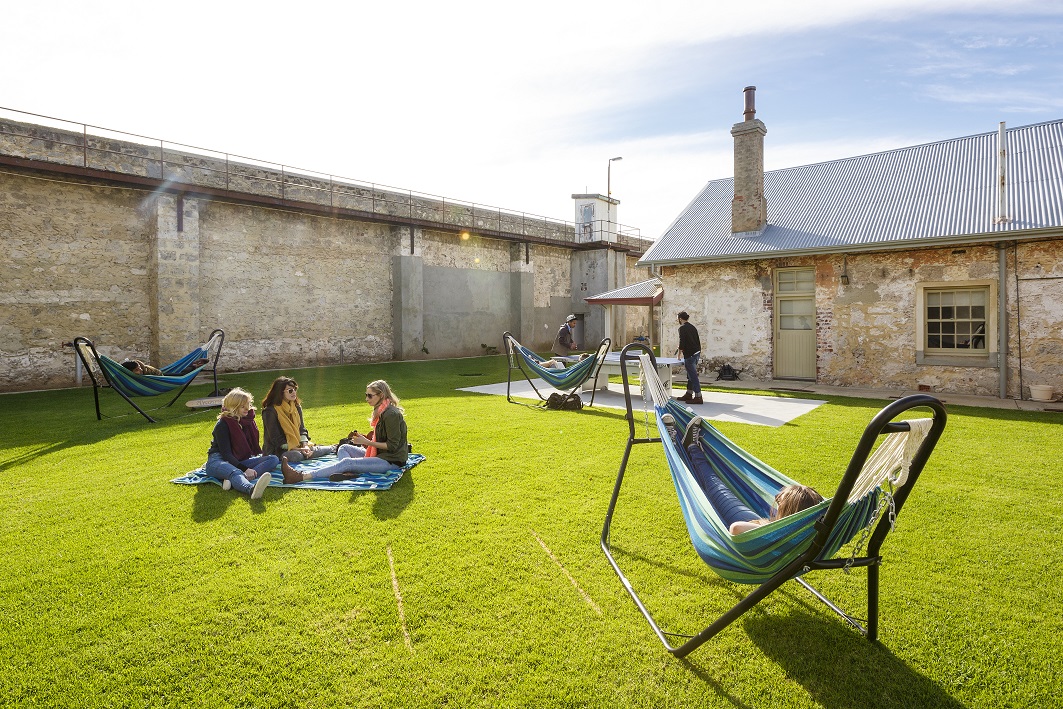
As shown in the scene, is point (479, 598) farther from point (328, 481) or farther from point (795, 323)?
point (795, 323)

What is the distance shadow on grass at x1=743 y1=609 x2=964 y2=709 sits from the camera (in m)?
2.08

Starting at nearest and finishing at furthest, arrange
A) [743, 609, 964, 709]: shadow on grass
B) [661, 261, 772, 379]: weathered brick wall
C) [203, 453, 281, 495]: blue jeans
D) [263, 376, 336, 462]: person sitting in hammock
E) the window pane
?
1. [743, 609, 964, 709]: shadow on grass
2. [203, 453, 281, 495]: blue jeans
3. [263, 376, 336, 462]: person sitting in hammock
4. the window pane
5. [661, 261, 772, 379]: weathered brick wall

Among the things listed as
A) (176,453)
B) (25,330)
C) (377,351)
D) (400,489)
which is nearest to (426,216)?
(377,351)

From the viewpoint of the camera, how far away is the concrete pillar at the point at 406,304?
17328 millimetres

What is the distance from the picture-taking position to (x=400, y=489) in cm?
453

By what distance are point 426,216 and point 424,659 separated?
57.6 ft

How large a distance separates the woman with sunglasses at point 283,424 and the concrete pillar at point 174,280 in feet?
30.4

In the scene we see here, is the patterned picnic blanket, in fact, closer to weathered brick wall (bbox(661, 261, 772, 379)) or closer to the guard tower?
weathered brick wall (bbox(661, 261, 772, 379))

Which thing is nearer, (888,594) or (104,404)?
(888,594)

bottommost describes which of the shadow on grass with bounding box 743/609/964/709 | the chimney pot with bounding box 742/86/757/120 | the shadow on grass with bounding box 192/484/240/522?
the shadow on grass with bounding box 743/609/964/709

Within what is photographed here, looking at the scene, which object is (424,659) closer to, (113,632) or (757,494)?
(113,632)

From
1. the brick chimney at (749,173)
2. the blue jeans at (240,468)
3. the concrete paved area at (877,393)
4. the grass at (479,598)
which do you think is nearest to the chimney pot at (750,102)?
the brick chimney at (749,173)

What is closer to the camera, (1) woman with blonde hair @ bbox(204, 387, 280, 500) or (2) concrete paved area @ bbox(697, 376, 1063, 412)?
(1) woman with blonde hair @ bbox(204, 387, 280, 500)

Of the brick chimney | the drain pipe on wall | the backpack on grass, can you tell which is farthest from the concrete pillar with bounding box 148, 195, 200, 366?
the drain pipe on wall
